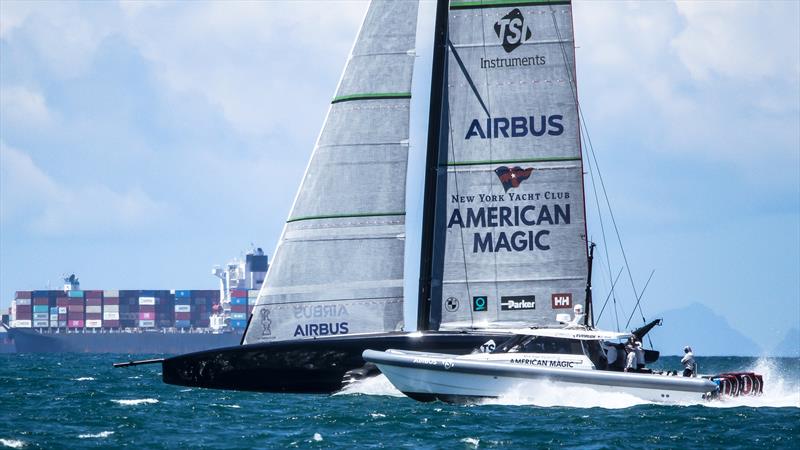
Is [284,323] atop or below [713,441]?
atop

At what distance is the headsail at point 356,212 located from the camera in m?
25.6

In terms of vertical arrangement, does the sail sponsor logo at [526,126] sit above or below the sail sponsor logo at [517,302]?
above

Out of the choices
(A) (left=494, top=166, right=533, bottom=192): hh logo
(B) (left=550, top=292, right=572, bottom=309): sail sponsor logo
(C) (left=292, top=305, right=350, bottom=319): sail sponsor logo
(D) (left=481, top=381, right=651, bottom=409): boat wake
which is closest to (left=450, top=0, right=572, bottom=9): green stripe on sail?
(A) (left=494, top=166, right=533, bottom=192): hh logo

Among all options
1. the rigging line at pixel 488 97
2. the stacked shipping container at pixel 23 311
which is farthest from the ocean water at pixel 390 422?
the stacked shipping container at pixel 23 311

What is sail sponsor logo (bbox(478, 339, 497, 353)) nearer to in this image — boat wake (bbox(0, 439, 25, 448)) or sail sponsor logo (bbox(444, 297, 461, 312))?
sail sponsor logo (bbox(444, 297, 461, 312))

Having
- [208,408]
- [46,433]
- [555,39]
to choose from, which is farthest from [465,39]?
[46,433]

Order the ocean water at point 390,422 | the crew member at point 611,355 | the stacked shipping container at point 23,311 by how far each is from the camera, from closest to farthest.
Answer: the ocean water at point 390,422 < the crew member at point 611,355 < the stacked shipping container at point 23,311

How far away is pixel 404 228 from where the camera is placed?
1012 inches

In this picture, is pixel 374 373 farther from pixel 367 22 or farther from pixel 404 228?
pixel 367 22

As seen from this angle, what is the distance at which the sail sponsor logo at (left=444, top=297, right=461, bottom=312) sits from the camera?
25047 millimetres

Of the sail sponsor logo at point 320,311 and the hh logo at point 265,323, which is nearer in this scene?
the sail sponsor logo at point 320,311

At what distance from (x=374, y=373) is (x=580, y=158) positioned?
18.7 ft

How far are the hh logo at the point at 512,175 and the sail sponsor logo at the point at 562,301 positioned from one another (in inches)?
88.3

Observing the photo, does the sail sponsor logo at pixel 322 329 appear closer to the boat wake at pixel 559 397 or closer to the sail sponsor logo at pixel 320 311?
the sail sponsor logo at pixel 320 311
